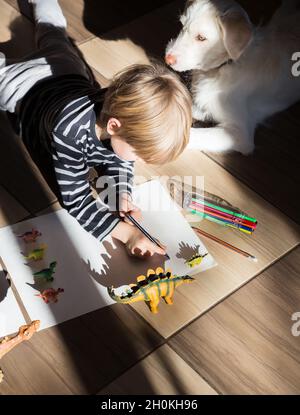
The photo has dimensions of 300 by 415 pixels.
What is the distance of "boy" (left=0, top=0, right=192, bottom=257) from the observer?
1053 mm

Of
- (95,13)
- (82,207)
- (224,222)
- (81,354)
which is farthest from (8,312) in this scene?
(95,13)

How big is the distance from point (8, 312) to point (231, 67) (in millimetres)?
800

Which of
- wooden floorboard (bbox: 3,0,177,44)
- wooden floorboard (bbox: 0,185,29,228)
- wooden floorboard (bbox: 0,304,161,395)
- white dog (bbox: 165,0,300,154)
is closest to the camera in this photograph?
wooden floorboard (bbox: 0,304,161,395)

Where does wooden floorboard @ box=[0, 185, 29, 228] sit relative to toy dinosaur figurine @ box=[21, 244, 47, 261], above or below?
above

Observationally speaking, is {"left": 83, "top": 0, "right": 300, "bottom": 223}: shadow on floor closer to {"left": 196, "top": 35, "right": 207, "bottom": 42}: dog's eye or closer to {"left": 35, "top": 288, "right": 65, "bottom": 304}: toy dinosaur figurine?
{"left": 196, "top": 35, "right": 207, "bottom": 42}: dog's eye

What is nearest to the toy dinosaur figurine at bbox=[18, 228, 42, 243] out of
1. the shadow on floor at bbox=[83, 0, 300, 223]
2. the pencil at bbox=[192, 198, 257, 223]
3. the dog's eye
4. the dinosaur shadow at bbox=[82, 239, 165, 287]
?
the dinosaur shadow at bbox=[82, 239, 165, 287]

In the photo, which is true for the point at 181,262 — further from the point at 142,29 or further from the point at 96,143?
the point at 142,29

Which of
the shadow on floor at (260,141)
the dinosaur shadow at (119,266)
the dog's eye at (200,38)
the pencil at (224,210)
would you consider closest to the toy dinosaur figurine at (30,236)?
the dinosaur shadow at (119,266)

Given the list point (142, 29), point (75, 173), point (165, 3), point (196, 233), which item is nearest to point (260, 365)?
point (196, 233)

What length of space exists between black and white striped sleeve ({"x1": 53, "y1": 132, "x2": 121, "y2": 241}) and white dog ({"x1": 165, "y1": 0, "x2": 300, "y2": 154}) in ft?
1.10

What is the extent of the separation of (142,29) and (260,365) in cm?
107

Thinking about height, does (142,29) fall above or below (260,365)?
above

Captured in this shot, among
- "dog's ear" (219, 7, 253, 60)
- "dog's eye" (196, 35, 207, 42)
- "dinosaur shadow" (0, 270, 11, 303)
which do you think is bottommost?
"dinosaur shadow" (0, 270, 11, 303)

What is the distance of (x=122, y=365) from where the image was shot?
1.04m
